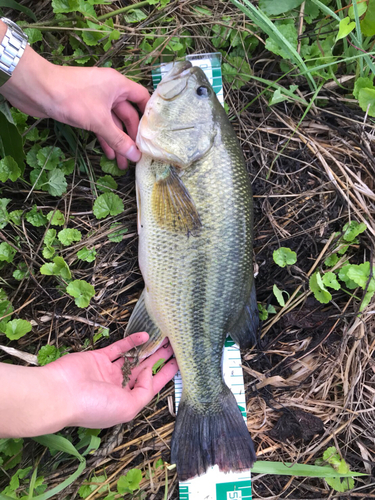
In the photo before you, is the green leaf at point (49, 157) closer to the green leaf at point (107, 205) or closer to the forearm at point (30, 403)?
the green leaf at point (107, 205)

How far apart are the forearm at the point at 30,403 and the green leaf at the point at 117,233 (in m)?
0.95

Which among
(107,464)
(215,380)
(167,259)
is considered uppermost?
(167,259)

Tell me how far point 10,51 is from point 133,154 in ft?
2.77

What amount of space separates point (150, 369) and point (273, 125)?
6.35 feet

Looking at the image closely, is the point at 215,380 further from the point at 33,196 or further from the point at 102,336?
the point at 33,196

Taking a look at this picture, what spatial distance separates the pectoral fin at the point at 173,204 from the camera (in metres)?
2.17

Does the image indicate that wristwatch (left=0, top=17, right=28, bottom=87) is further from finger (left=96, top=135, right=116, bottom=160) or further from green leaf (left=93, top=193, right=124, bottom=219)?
green leaf (left=93, top=193, right=124, bottom=219)

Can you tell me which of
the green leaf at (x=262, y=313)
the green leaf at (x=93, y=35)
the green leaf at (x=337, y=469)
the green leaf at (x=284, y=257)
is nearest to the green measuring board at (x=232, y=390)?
the green leaf at (x=262, y=313)

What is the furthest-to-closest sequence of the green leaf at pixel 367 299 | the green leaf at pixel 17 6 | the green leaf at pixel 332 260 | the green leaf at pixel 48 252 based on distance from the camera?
the green leaf at pixel 332 260 → the green leaf at pixel 367 299 → the green leaf at pixel 48 252 → the green leaf at pixel 17 6

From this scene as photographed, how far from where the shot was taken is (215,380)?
2361 millimetres

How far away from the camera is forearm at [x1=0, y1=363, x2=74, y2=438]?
1729mm

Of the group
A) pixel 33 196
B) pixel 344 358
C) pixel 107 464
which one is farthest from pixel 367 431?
pixel 33 196

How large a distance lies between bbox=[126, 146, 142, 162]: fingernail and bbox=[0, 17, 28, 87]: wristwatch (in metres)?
0.76

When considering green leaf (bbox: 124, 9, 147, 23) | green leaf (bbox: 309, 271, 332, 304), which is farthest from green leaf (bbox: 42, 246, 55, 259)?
green leaf (bbox: 309, 271, 332, 304)
